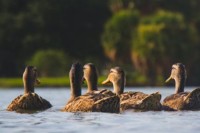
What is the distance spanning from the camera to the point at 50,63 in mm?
73312

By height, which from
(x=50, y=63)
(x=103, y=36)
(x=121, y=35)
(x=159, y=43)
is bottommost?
(x=50, y=63)

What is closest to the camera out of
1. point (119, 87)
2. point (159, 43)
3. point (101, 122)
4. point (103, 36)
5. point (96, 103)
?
point (101, 122)

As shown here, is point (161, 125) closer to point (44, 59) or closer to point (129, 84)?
point (129, 84)

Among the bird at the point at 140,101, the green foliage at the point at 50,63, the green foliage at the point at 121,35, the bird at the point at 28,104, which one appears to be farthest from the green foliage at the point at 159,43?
the bird at the point at 28,104

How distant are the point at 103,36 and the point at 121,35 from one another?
2586 mm

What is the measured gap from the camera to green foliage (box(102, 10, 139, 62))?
2884 inches

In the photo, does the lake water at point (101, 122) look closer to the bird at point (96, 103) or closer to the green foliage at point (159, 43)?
the bird at point (96, 103)

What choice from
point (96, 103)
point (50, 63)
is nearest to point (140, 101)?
point (96, 103)

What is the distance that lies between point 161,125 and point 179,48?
48924 millimetres

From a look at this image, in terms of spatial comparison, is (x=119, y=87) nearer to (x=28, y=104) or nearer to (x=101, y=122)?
(x=28, y=104)

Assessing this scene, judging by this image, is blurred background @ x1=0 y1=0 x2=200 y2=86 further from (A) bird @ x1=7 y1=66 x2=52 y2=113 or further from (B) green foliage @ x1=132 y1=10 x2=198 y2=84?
(A) bird @ x1=7 y1=66 x2=52 y2=113

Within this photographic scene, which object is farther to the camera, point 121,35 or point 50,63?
point 121,35

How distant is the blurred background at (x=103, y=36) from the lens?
70125mm

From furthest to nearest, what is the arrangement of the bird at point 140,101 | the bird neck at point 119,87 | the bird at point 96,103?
the bird neck at point 119,87
the bird at point 140,101
the bird at point 96,103
